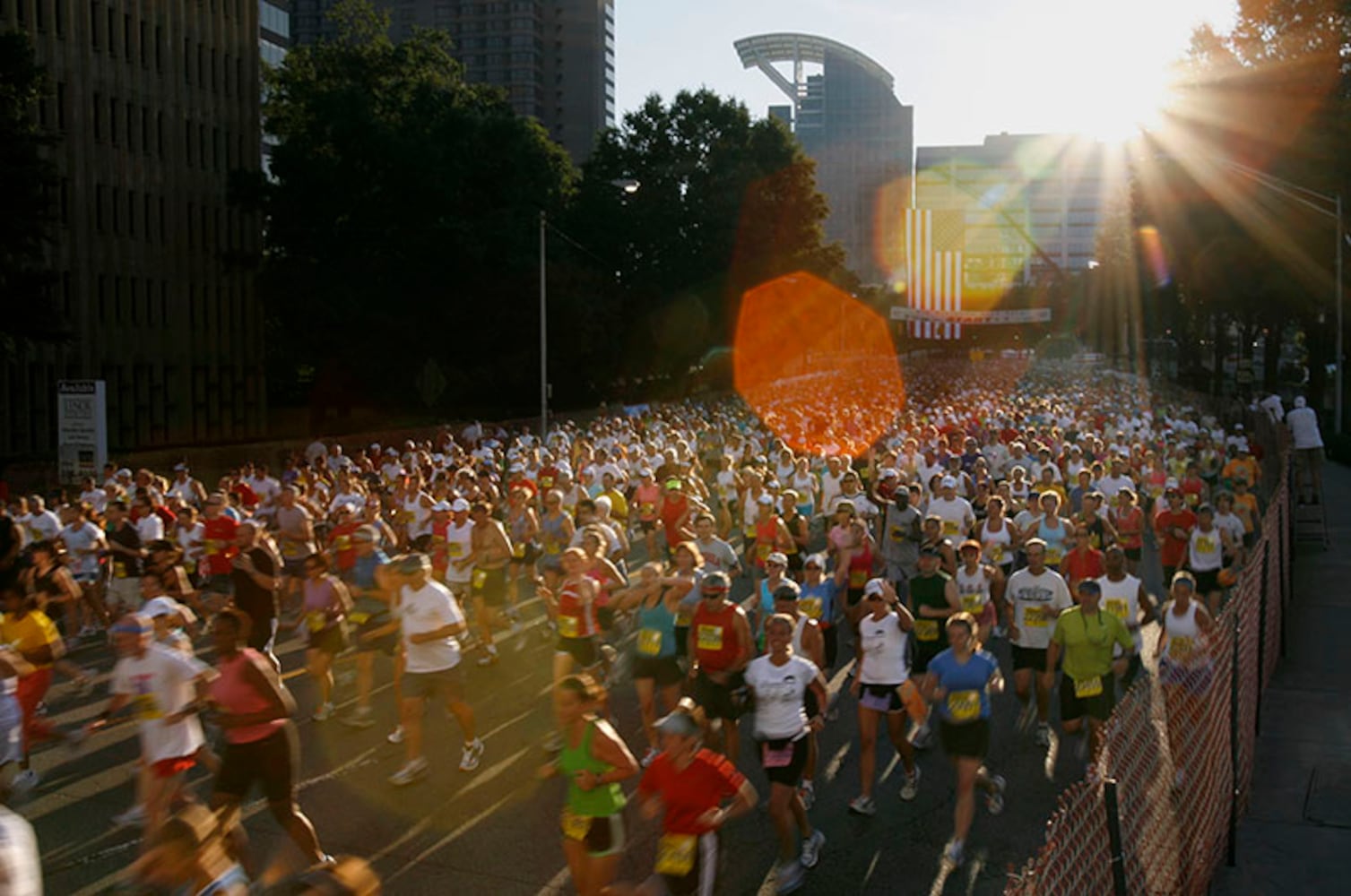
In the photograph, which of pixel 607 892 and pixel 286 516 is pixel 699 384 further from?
pixel 607 892

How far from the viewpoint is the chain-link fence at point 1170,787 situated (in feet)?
16.5

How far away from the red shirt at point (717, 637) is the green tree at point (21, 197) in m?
26.4

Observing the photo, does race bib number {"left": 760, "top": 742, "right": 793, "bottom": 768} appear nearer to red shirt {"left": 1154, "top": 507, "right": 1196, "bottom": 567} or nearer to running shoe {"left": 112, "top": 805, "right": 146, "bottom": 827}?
running shoe {"left": 112, "top": 805, "right": 146, "bottom": 827}

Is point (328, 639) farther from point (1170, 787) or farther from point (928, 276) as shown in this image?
point (928, 276)

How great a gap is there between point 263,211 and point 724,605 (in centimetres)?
4132

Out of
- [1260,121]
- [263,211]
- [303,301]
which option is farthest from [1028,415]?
[263,211]

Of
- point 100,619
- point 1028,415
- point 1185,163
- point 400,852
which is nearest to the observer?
point 400,852

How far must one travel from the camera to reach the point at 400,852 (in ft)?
26.0

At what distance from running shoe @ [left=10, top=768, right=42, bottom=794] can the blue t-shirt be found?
574 cm

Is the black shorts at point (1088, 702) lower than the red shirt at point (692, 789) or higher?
lower

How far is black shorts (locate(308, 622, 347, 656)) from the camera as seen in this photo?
406 inches

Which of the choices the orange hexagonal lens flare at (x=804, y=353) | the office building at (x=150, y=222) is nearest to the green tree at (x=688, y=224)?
the orange hexagonal lens flare at (x=804, y=353)

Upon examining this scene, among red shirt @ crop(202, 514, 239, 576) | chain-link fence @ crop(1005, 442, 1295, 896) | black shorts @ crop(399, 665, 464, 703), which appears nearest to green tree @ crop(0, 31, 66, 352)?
red shirt @ crop(202, 514, 239, 576)

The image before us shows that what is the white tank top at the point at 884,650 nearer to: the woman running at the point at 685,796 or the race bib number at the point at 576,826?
the woman running at the point at 685,796
